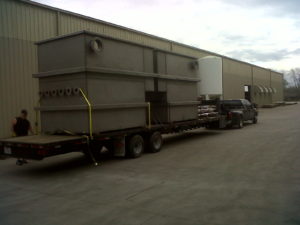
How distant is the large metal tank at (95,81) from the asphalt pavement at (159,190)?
1423 millimetres

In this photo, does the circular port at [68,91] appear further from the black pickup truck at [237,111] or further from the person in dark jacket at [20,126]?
the black pickup truck at [237,111]

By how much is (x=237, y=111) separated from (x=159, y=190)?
13.9 m

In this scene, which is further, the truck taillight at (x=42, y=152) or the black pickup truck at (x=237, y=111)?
the black pickup truck at (x=237, y=111)

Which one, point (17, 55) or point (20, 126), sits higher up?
point (17, 55)

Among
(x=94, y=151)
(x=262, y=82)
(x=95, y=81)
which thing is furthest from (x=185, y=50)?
(x=262, y=82)

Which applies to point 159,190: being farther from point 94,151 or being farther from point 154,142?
point 154,142

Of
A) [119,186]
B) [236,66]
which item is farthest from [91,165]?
[236,66]

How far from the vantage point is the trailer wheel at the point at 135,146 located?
980cm

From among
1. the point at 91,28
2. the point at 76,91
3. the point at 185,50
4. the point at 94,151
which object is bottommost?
the point at 94,151

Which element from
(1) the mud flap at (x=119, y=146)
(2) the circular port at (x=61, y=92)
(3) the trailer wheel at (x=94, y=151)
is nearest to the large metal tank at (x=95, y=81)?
(2) the circular port at (x=61, y=92)

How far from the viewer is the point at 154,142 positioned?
10.8 meters

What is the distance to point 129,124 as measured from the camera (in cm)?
971

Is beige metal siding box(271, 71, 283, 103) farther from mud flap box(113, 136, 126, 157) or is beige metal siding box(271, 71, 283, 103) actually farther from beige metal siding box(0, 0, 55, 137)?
mud flap box(113, 136, 126, 157)

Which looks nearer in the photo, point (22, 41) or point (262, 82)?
point (22, 41)
